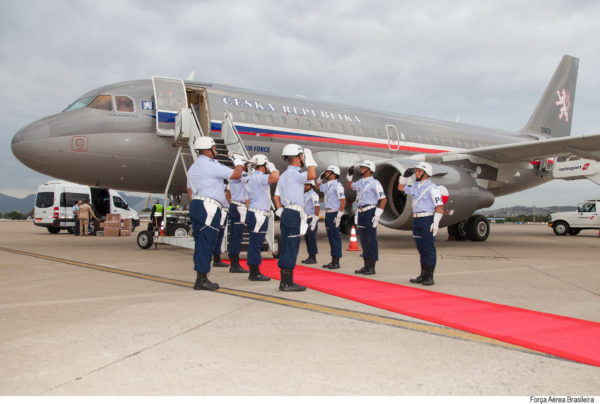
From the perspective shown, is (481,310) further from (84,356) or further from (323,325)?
(84,356)

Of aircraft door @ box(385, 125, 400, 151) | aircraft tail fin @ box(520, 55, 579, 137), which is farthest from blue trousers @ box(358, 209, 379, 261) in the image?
aircraft tail fin @ box(520, 55, 579, 137)

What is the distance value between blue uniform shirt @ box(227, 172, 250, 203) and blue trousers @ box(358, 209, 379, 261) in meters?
1.94

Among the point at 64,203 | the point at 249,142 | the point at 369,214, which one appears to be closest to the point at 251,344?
the point at 369,214

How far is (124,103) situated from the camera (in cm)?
935

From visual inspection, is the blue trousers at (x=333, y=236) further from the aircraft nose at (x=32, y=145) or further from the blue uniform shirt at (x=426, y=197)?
the aircraft nose at (x=32, y=145)

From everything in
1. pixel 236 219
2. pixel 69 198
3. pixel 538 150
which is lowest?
pixel 236 219

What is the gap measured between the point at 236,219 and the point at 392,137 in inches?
305

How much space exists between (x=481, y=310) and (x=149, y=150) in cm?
756

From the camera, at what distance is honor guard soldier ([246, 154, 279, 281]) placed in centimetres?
573

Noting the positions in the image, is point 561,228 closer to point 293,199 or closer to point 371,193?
point 371,193

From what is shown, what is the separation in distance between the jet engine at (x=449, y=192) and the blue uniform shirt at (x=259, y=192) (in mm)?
4550

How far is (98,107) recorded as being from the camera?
919 cm

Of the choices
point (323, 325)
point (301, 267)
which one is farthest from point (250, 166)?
point (323, 325)

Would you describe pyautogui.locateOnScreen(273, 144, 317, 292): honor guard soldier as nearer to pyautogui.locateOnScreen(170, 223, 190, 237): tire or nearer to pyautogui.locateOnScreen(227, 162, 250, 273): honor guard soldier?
pyautogui.locateOnScreen(227, 162, 250, 273): honor guard soldier
